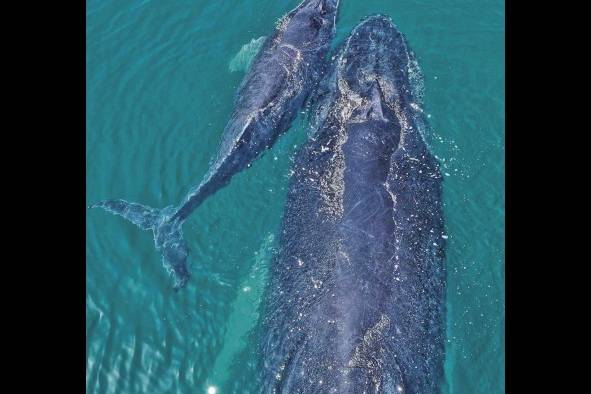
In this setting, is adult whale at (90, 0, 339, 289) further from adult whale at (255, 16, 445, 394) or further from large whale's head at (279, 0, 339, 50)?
adult whale at (255, 16, 445, 394)

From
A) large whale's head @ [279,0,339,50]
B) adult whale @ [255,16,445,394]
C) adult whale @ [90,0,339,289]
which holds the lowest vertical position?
adult whale @ [255,16,445,394]

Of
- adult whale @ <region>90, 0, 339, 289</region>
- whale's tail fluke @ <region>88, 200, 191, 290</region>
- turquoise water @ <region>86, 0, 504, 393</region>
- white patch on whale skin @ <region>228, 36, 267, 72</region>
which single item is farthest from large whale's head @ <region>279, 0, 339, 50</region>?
whale's tail fluke @ <region>88, 200, 191, 290</region>

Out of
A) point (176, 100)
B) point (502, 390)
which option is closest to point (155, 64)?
point (176, 100)

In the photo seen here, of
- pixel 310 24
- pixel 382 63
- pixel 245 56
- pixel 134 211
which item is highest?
pixel 310 24

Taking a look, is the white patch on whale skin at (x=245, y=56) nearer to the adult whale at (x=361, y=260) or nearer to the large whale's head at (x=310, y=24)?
the large whale's head at (x=310, y=24)

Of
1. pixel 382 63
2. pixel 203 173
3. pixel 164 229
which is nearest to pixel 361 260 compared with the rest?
pixel 164 229

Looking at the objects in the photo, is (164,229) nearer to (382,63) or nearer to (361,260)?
(361,260)

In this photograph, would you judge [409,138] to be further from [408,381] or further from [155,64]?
[155,64]
